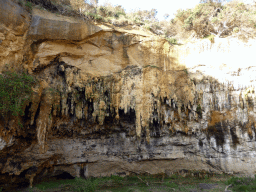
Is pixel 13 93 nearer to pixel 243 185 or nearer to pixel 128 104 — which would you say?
pixel 128 104

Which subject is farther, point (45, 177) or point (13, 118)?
point (45, 177)

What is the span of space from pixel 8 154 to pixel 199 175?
48.3 ft

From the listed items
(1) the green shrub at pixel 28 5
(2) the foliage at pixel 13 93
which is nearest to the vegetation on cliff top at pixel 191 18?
(1) the green shrub at pixel 28 5

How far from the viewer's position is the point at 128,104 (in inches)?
611

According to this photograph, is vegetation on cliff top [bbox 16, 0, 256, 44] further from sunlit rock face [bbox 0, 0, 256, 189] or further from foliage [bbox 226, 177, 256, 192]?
foliage [bbox 226, 177, 256, 192]

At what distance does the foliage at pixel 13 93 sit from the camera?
11.5 m

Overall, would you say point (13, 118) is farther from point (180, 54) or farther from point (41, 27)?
point (180, 54)

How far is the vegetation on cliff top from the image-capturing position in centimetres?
1698

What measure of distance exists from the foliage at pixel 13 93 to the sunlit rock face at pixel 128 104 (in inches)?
51.8

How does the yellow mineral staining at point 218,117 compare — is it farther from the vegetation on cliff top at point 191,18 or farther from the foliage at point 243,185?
the vegetation on cliff top at point 191,18

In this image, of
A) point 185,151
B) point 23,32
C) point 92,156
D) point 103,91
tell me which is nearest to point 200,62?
point 185,151

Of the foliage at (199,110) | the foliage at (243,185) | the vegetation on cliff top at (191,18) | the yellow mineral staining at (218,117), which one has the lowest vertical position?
the foliage at (243,185)

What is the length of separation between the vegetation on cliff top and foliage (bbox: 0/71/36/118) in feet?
22.0

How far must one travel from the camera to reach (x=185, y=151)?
16297 millimetres
